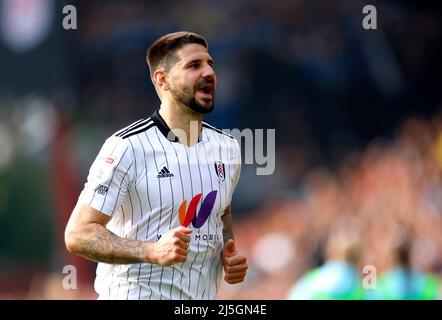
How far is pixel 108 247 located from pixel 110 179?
35 cm

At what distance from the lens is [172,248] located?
4574mm

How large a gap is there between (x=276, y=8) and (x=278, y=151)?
2.38 metres

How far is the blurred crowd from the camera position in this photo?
36.6 feet

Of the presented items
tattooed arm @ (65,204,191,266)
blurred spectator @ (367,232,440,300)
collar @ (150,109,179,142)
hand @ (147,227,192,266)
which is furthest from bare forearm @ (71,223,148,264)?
blurred spectator @ (367,232,440,300)

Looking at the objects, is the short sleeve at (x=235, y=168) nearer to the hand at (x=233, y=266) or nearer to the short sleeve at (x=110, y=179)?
the hand at (x=233, y=266)

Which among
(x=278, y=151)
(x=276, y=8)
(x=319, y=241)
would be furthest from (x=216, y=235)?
(x=276, y=8)

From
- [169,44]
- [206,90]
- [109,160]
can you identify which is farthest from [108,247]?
[169,44]

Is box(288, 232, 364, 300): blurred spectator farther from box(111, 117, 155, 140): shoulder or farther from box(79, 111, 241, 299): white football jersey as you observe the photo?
box(111, 117, 155, 140): shoulder

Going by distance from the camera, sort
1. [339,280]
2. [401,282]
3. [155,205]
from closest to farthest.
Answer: [155,205]
[339,280]
[401,282]

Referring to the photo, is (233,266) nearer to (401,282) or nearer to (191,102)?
(191,102)

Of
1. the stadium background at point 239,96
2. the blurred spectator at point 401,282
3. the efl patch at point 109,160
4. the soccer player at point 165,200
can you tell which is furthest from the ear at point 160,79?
the stadium background at point 239,96

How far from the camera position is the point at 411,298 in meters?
7.77

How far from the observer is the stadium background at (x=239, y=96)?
565 inches

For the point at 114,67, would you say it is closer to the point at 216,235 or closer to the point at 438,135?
the point at 438,135
